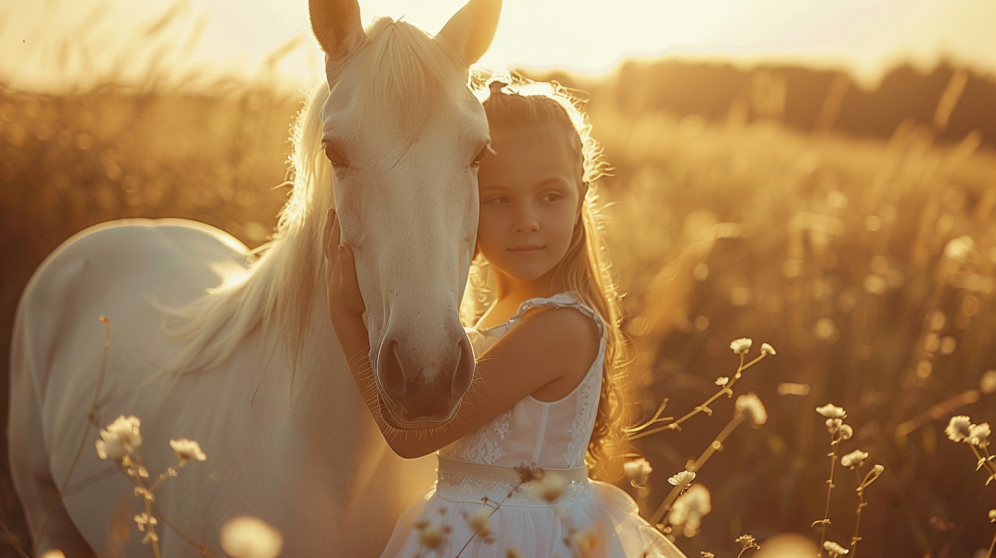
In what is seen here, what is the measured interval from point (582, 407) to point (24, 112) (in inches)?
193

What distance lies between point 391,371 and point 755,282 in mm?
4241

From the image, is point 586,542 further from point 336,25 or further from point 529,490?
point 336,25

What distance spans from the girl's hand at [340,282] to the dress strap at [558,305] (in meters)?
0.47

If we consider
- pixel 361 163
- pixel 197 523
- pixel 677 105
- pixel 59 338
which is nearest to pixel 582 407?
pixel 361 163

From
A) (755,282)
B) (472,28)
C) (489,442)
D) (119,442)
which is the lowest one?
(755,282)

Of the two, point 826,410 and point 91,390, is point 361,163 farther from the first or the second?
point 91,390

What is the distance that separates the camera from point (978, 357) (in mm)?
3973

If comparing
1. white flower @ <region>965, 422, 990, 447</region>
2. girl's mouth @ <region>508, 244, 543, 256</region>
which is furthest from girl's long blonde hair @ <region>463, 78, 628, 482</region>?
white flower @ <region>965, 422, 990, 447</region>

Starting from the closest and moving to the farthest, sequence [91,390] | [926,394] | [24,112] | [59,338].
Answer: [91,390]
[59,338]
[926,394]
[24,112]

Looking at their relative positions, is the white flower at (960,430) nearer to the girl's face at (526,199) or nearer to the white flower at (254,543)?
the girl's face at (526,199)

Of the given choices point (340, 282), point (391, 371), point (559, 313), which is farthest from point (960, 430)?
point (340, 282)

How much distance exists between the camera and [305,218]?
177 centimetres

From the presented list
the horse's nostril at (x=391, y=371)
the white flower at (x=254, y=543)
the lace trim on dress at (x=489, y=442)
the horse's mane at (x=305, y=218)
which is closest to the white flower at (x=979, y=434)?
the lace trim on dress at (x=489, y=442)

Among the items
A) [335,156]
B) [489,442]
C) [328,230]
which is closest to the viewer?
[335,156]
